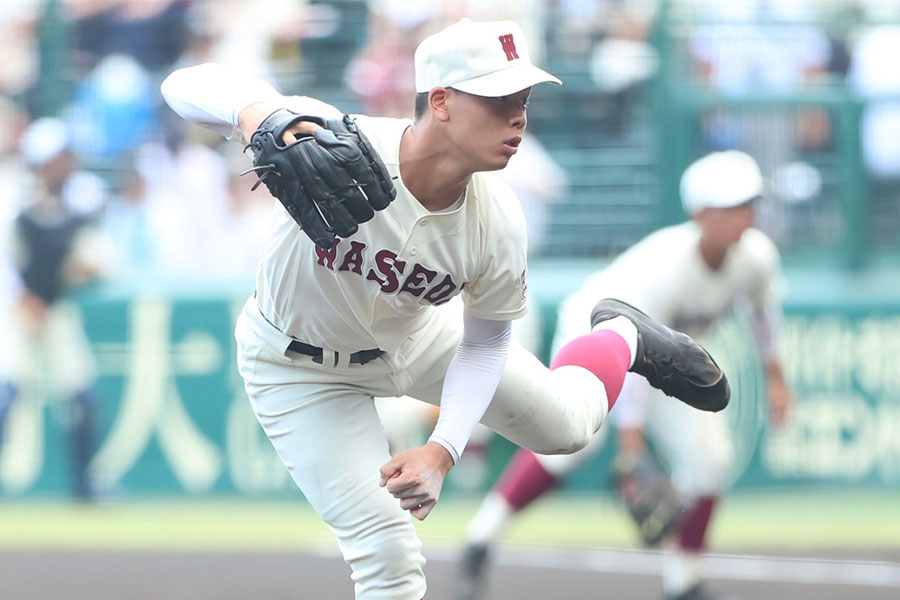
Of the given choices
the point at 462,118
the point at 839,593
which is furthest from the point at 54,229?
the point at 462,118

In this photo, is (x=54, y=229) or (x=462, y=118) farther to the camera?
(x=54, y=229)

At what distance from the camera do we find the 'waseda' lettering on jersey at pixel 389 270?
4281mm

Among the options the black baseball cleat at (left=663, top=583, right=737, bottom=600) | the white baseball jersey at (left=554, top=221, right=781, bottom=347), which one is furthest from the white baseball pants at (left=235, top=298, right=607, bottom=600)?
the black baseball cleat at (left=663, top=583, right=737, bottom=600)

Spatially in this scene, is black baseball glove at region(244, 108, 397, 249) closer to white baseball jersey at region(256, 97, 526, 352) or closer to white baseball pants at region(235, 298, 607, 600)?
white baseball jersey at region(256, 97, 526, 352)

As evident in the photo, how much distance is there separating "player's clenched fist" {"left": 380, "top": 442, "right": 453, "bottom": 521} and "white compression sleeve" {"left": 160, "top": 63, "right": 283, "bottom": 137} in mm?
1086

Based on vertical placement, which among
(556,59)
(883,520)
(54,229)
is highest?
(556,59)

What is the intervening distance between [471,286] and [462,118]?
583 millimetres

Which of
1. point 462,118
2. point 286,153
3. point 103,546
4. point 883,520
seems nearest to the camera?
point 286,153

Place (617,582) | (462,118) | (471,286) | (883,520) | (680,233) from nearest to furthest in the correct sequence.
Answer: (462,118), (471,286), (680,233), (617,582), (883,520)

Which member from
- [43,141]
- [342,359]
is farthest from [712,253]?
[43,141]

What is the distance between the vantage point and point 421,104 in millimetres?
4262

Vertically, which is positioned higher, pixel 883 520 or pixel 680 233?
pixel 680 233

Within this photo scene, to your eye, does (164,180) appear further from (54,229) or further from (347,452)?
(347,452)

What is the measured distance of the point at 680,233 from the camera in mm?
7230
